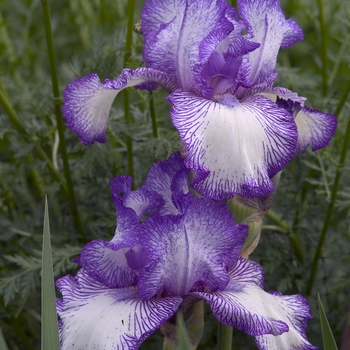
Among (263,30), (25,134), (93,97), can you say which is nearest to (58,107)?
(25,134)

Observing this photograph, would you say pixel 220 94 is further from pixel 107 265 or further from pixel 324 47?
pixel 324 47

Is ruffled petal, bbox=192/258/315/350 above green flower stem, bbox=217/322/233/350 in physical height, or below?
above

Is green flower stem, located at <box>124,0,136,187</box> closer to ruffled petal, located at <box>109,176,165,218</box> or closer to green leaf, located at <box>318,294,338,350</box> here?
ruffled petal, located at <box>109,176,165,218</box>

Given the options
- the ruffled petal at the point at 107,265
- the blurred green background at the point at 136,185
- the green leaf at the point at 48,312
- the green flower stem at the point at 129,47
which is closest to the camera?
the green leaf at the point at 48,312

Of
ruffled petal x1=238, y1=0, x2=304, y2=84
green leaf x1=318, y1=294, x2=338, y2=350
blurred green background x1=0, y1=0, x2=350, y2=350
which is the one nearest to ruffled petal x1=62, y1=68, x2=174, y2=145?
ruffled petal x1=238, y1=0, x2=304, y2=84

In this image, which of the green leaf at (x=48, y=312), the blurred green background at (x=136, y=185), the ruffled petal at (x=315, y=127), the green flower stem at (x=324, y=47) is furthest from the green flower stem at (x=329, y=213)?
the green leaf at (x=48, y=312)

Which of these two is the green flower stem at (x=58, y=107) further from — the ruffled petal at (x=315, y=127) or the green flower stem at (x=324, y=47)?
the green flower stem at (x=324, y=47)

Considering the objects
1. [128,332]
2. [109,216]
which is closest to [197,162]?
[128,332]

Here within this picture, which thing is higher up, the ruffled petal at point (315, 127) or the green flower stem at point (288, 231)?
the ruffled petal at point (315, 127)
